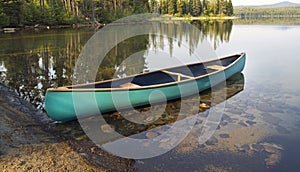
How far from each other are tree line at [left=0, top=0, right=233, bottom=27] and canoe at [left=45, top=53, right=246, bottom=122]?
34373 millimetres

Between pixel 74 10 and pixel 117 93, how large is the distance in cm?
5221

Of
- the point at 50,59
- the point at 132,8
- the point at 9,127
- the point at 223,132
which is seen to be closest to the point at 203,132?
the point at 223,132

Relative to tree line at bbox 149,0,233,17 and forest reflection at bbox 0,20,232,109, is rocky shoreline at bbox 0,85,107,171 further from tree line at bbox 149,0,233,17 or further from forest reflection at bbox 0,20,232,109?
tree line at bbox 149,0,233,17

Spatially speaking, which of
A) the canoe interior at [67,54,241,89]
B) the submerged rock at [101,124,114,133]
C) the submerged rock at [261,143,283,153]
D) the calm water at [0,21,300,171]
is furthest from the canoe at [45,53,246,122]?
the submerged rock at [261,143,283,153]

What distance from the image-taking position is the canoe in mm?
7137

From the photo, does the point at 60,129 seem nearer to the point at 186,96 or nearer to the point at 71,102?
the point at 71,102

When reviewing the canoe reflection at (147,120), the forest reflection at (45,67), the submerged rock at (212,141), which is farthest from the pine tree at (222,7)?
the submerged rock at (212,141)

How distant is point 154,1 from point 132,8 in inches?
595

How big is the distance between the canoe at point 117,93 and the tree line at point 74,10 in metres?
34.4

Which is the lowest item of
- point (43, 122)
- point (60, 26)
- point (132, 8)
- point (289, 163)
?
point (289, 163)

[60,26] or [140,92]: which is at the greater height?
[60,26]

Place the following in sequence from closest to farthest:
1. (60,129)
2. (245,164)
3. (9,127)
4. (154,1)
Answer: (245,164)
(9,127)
(60,129)
(154,1)

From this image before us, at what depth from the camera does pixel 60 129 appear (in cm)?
716

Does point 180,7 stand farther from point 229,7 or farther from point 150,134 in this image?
point 150,134
